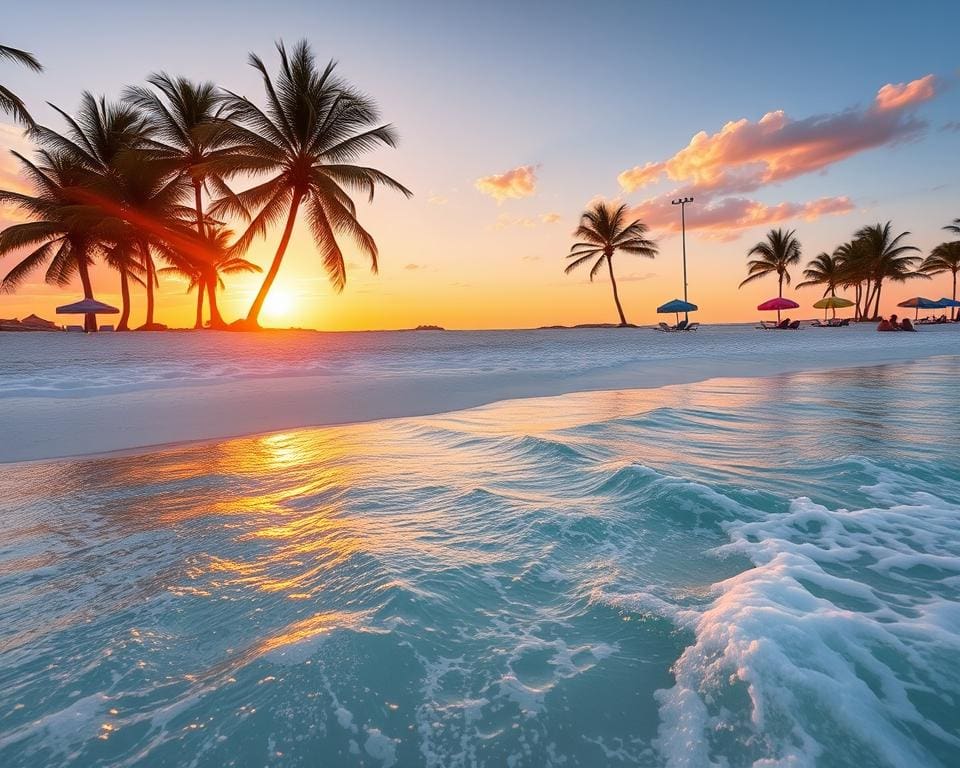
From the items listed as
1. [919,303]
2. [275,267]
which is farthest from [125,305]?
[919,303]

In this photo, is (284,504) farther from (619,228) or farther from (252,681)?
(619,228)

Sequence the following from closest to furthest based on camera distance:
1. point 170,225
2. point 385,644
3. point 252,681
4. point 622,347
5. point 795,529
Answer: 1. point 252,681
2. point 385,644
3. point 795,529
4. point 622,347
5. point 170,225

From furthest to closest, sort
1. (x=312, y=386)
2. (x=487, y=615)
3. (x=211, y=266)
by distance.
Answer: (x=211, y=266) < (x=312, y=386) < (x=487, y=615)

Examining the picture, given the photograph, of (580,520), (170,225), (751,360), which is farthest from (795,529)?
(170,225)

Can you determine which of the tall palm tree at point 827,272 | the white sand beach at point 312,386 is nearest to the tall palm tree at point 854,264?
the tall palm tree at point 827,272

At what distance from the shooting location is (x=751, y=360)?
49.5 feet

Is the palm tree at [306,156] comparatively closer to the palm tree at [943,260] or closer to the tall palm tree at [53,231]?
the tall palm tree at [53,231]

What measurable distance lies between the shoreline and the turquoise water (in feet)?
5.10

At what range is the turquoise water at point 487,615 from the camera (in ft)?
4.40

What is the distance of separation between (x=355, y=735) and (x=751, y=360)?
53.8 ft

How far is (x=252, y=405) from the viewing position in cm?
712

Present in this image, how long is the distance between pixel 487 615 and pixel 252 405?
247 inches

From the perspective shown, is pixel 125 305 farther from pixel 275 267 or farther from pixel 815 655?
pixel 815 655

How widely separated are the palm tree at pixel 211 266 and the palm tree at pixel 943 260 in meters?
62.0
